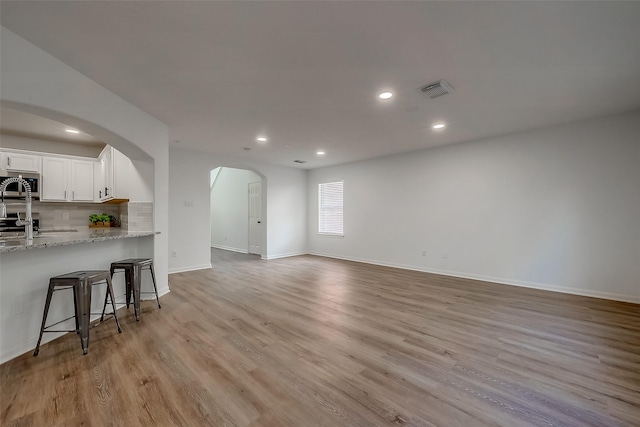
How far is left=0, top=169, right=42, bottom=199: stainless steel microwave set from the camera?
14.3 ft

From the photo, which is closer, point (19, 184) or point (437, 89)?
point (437, 89)

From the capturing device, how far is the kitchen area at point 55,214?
236cm

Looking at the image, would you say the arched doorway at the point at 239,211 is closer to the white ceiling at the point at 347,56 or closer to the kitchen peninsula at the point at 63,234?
the kitchen peninsula at the point at 63,234

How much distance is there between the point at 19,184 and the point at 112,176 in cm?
146

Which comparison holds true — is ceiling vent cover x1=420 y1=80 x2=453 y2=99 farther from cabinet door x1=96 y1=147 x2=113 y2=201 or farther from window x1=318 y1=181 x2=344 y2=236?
cabinet door x1=96 y1=147 x2=113 y2=201

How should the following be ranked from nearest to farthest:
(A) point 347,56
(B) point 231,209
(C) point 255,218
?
(A) point 347,56 → (C) point 255,218 → (B) point 231,209

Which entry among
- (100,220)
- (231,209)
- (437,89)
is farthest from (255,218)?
(437,89)

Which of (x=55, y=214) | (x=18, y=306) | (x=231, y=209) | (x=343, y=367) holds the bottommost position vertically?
(x=343, y=367)

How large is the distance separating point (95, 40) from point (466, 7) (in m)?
2.83

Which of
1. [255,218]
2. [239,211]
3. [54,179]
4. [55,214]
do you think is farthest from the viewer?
[239,211]

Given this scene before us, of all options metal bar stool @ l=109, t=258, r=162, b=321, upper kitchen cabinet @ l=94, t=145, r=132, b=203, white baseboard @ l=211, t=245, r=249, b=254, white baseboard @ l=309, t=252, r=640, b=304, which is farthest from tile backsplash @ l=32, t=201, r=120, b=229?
white baseboard @ l=309, t=252, r=640, b=304

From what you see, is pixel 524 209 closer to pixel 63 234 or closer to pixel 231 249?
pixel 63 234

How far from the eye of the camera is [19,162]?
4.45 m

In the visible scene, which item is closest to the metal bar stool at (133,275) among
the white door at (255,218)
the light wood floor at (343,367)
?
the light wood floor at (343,367)
